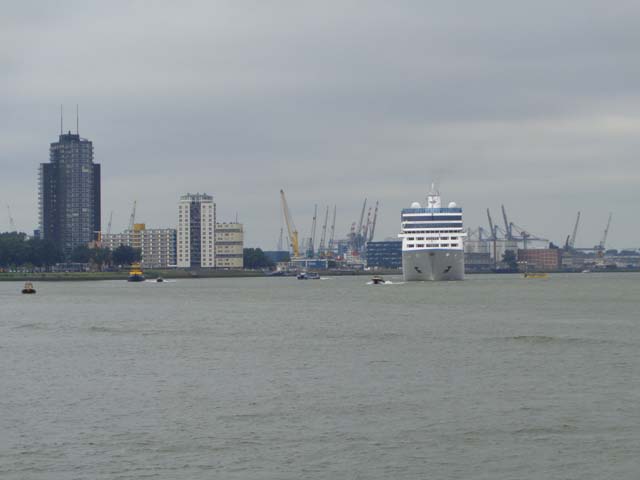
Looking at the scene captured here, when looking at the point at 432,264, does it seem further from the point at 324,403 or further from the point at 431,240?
the point at 324,403

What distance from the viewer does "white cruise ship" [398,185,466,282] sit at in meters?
165

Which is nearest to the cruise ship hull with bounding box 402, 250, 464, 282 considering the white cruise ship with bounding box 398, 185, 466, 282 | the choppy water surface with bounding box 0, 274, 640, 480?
the white cruise ship with bounding box 398, 185, 466, 282

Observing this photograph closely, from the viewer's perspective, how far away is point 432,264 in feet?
542

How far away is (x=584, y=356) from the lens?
177 feet

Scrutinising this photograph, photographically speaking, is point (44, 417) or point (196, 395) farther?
point (196, 395)

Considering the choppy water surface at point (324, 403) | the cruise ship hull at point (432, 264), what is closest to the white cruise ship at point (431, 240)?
the cruise ship hull at point (432, 264)

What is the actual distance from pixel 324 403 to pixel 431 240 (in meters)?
127

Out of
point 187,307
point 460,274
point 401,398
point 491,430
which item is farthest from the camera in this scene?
point 460,274

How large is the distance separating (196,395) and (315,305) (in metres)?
75.9

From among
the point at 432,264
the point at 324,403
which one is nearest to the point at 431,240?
the point at 432,264

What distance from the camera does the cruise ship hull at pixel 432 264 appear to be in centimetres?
16488

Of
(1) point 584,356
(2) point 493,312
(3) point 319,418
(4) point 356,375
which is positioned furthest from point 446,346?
(2) point 493,312

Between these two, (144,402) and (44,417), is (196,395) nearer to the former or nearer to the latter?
(144,402)

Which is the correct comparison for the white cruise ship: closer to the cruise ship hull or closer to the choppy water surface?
the cruise ship hull
